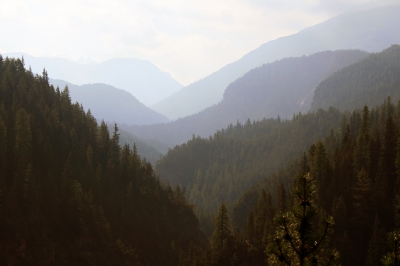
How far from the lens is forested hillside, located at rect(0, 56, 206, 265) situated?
320ft

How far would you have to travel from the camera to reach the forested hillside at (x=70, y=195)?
9769 cm

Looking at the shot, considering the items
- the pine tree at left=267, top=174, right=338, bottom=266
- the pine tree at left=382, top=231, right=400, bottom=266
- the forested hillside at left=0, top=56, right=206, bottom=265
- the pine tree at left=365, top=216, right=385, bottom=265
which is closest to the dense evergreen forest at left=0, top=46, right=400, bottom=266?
the pine tree at left=365, top=216, right=385, bottom=265

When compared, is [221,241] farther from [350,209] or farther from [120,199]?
[120,199]

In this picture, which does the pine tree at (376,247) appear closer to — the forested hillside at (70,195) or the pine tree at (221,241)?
the pine tree at (221,241)

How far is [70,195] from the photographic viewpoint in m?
114

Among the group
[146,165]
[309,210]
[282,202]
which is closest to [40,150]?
[146,165]

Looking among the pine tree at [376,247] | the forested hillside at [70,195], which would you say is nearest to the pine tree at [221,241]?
the forested hillside at [70,195]

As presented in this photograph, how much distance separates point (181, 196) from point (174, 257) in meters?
34.2

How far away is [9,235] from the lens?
297 ft

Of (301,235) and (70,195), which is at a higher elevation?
(301,235)

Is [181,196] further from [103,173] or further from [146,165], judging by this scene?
[103,173]

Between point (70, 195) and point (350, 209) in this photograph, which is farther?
point (70, 195)

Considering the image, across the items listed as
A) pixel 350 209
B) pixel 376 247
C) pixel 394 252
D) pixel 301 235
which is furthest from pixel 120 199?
pixel 394 252

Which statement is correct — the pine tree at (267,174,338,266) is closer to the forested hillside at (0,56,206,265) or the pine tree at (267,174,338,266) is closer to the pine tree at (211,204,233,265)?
the pine tree at (211,204,233,265)
